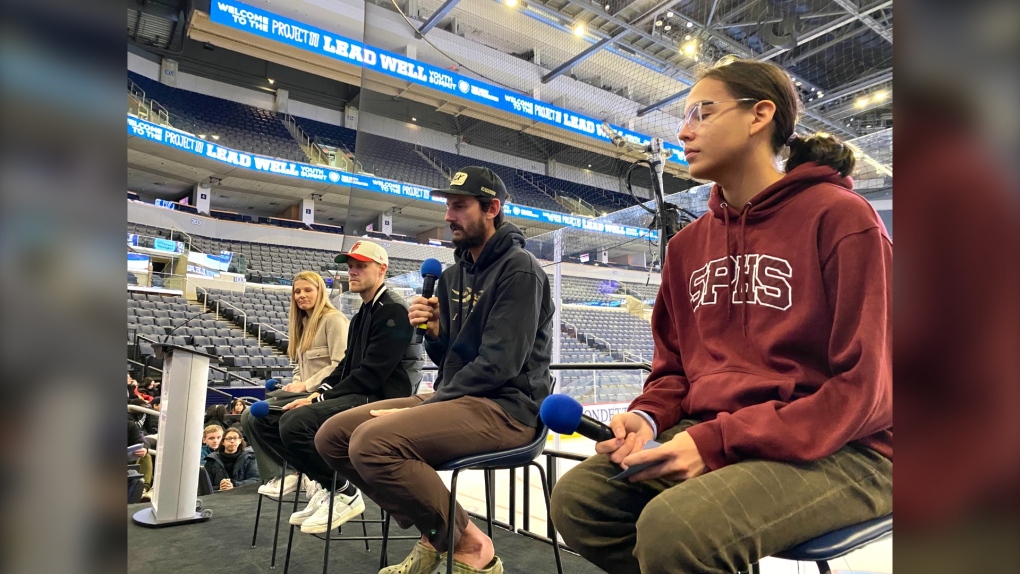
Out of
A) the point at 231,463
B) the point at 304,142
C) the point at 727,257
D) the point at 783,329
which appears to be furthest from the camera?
the point at 304,142

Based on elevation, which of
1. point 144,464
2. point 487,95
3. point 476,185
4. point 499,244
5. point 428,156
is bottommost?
point 144,464

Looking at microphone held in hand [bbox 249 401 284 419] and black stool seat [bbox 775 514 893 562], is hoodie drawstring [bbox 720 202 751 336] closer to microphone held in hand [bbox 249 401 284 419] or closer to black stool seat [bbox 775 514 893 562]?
black stool seat [bbox 775 514 893 562]

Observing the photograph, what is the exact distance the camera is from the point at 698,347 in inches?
37.4

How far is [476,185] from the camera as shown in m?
1.63

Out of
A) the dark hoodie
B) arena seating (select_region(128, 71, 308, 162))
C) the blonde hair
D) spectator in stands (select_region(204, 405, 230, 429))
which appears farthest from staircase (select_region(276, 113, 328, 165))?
the dark hoodie

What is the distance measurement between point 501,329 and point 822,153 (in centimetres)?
80

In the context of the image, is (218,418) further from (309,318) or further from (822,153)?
(822,153)

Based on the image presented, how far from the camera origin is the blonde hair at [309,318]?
2.48 m

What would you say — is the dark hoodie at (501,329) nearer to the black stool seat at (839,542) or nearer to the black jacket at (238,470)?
the black stool seat at (839,542)

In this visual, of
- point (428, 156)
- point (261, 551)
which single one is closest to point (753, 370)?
point (428, 156)
